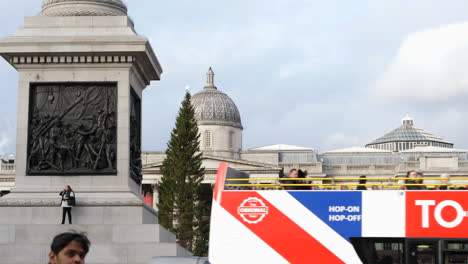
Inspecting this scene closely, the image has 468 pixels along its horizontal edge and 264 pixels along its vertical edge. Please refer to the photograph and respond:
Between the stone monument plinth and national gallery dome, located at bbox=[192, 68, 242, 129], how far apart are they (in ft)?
366

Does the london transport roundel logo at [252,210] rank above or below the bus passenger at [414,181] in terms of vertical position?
below

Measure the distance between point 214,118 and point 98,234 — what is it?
373 feet

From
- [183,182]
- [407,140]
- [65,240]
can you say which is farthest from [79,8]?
[407,140]

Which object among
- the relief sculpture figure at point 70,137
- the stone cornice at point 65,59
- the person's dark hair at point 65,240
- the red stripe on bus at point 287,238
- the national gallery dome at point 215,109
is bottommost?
the red stripe on bus at point 287,238

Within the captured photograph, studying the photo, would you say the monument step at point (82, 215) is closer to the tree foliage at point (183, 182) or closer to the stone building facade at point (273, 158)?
the tree foliage at point (183, 182)

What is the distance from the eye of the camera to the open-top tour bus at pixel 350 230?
55.3 feet

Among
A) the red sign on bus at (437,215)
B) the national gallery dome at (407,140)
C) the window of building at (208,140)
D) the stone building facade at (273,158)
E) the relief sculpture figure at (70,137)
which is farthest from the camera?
the national gallery dome at (407,140)

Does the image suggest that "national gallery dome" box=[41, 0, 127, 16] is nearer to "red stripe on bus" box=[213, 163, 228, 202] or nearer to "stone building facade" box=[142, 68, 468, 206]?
"red stripe on bus" box=[213, 163, 228, 202]

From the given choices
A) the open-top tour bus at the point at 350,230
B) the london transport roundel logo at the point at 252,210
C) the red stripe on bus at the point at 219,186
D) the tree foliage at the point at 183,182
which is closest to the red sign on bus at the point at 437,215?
the open-top tour bus at the point at 350,230

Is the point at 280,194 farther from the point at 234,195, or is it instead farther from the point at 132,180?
the point at 132,180

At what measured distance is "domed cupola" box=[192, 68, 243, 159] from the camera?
138 meters

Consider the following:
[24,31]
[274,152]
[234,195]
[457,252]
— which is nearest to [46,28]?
[24,31]

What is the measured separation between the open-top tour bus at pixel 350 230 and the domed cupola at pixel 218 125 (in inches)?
4631

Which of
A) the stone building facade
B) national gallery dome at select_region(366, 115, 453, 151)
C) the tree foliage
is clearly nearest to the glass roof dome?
national gallery dome at select_region(366, 115, 453, 151)
